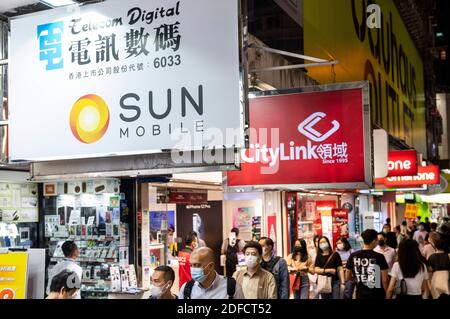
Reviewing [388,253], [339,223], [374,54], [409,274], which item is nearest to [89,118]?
[409,274]

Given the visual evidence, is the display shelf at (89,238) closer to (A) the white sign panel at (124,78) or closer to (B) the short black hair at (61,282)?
(B) the short black hair at (61,282)

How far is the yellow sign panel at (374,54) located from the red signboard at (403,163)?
83 centimetres

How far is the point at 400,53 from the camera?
58.0 feet

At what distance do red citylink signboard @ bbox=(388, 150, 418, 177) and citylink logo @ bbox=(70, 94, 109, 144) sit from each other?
9.46m

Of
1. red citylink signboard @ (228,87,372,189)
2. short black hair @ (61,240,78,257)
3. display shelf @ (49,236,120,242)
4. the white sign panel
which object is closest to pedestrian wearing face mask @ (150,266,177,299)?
red citylink signboard @ (228,87,372,189)

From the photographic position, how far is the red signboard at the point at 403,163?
12.1 m

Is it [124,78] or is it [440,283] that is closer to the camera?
[124,78]

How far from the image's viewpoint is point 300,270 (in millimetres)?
9523

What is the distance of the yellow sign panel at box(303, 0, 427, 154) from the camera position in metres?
9.00

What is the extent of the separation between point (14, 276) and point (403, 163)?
939 cm

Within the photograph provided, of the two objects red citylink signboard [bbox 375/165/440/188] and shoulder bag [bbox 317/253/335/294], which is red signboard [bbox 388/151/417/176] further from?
shoulder bag [bbox 317/253/335/294]

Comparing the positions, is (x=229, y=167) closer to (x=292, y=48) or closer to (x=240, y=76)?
(x=240, y=76)

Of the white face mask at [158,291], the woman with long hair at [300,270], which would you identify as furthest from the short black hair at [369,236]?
the white face mask at [158,291]

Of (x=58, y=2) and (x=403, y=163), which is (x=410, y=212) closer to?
(x=403, y=163)
